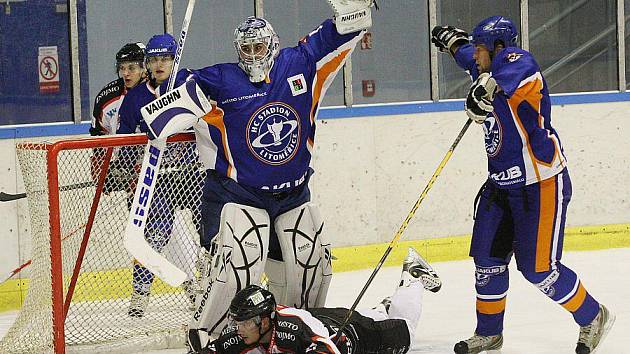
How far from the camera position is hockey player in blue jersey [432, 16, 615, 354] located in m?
4.01

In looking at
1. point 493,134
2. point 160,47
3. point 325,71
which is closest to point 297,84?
point 325,71

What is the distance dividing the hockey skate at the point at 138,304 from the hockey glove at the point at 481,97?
1417mm

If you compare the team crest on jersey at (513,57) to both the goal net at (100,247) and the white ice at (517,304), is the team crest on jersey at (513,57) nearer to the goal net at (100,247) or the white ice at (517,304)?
the white ice at (517,304)

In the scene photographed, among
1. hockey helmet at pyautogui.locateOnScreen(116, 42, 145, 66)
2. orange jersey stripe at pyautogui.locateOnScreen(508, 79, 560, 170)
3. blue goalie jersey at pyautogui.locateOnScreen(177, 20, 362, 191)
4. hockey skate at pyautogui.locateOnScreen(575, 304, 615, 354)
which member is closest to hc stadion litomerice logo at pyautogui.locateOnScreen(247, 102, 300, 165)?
blue goalie jersey at pyautogui.locateOnScreen(177, 20, 362, 191)

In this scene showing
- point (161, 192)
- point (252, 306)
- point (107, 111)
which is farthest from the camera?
point (107, 111)

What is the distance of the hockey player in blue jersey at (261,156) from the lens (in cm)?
382

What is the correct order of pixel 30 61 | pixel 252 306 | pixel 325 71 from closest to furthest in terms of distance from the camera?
pixel 252 306 → pixel 325 71 → pixel 30 61

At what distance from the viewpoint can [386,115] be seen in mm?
6254

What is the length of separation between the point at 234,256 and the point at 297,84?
58 cm

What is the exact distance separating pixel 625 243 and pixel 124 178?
3.31m

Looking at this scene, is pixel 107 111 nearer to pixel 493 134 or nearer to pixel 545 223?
pixel 493 134

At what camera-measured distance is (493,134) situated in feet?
13.4

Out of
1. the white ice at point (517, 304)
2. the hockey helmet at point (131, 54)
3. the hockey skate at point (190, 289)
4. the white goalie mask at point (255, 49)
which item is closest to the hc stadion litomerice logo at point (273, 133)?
the white goalie mask at point (255, 49)

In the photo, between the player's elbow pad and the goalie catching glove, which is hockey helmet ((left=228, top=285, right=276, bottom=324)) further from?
the goalie catching glove
